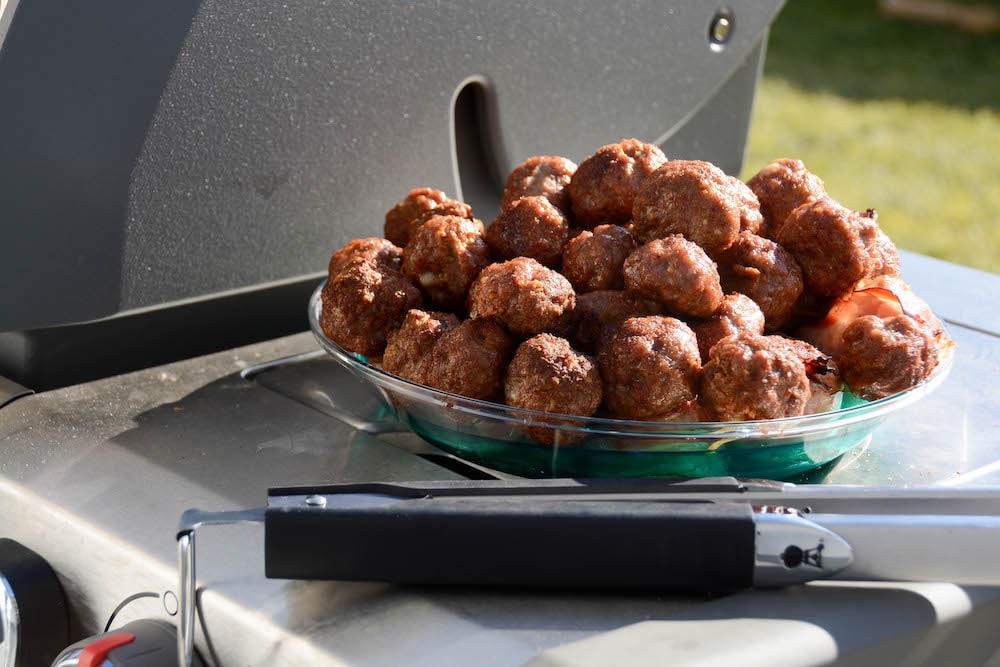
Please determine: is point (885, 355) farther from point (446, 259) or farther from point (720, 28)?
point (720, 28)

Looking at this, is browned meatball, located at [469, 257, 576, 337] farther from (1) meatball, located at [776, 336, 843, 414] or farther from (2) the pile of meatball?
(1) meatball, located at [776, 336, 843, 414]

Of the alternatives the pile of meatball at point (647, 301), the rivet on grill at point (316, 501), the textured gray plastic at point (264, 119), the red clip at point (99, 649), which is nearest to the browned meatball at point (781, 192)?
the pile of meatball at point (647, 301)

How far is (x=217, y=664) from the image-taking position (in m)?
0.78

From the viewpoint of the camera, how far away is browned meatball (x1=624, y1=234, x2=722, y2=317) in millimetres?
898

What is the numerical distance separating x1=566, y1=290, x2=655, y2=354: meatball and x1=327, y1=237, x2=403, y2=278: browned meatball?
180mm

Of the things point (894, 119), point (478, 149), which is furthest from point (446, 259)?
point (894, 119)

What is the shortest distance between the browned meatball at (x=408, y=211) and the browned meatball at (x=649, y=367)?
28 centimetres

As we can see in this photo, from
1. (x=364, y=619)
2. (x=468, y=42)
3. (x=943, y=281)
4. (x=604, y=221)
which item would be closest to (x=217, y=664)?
(x=364, y=619)

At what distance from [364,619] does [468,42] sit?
26.7 inches

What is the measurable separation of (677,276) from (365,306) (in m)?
0.25

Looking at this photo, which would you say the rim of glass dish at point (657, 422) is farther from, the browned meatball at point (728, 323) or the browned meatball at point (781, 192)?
the browned meatball at point (781, 192)

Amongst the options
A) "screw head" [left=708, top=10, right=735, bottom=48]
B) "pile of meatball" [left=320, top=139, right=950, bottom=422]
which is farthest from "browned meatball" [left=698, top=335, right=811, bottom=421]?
"screw head" [left=708, top=10, right=735, bottom=48]

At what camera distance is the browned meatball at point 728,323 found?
916 mm

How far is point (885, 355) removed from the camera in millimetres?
909
